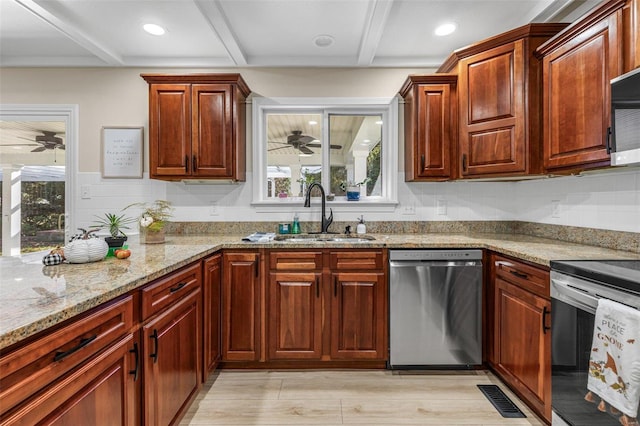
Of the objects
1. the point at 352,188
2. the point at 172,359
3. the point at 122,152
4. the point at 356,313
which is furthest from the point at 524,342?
the point at 122,152

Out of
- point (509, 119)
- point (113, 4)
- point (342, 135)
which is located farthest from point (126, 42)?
point (509, 119)

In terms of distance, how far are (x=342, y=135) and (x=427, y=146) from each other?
0.88 meters

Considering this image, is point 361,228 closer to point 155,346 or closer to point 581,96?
point 581,96

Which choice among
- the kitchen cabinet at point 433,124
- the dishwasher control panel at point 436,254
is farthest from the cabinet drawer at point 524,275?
the kitchen cabinet at point 433,124

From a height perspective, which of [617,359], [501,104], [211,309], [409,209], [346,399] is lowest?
[346,399]

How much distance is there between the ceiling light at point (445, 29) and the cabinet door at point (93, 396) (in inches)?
112

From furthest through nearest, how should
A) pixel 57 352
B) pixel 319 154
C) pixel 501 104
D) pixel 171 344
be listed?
pixel 319 154 < pixel 501 104 < pixel 171 344 < pixel 57 352

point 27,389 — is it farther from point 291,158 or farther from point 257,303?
point 291,158

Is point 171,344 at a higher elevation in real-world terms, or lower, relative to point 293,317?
higher

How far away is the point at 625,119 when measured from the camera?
1.56 metres

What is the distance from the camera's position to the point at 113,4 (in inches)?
88.2

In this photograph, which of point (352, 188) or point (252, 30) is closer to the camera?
point (252, 30)

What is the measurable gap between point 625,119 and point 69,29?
3573 mm

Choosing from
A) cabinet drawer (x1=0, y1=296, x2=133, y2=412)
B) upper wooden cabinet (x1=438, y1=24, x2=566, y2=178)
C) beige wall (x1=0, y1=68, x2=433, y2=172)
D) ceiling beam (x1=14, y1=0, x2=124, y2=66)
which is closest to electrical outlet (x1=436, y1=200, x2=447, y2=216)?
upper wooden cabinet (x1=438, y1=24, x2=566, y2=178)
